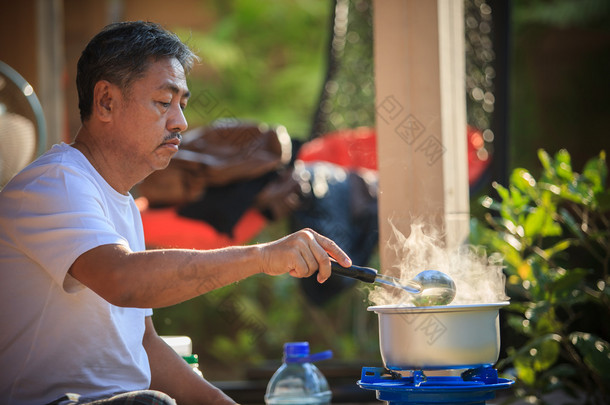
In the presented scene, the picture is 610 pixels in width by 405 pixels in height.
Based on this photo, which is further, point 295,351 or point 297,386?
point 297,386

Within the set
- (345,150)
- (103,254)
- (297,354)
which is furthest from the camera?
(345,150)

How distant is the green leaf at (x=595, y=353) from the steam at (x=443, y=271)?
860 mm

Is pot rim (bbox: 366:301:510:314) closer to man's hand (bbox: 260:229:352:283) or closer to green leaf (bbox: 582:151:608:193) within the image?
man's hand (bbox: 260:229:352:283)

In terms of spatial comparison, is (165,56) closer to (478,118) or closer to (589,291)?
(589,291)

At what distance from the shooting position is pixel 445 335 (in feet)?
6.08

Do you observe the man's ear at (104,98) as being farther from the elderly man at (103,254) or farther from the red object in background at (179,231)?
the red object in background at (179,231)

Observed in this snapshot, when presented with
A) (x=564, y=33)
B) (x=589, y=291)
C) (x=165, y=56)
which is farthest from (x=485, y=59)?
(x=564, y=33)

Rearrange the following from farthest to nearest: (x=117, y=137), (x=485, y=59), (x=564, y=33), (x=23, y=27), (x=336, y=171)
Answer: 1. (x=564, y=33)
2. (x=23, y=27)
3. (x=336, y=171)
4. (x=485, y=59)
5. (x=117, y=137)

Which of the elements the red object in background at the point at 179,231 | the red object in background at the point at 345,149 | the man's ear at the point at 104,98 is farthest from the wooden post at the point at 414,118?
the red object in background at the point at 345,149

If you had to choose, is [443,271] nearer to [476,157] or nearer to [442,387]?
[442,387]

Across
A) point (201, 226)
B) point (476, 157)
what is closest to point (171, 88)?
point (201, 226)

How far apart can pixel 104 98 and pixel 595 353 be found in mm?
2273

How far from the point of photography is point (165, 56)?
73.9 inches

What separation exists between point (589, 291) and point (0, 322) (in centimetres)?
255
